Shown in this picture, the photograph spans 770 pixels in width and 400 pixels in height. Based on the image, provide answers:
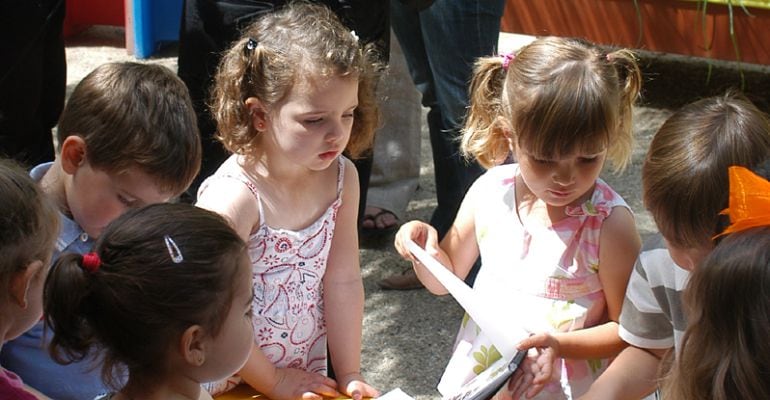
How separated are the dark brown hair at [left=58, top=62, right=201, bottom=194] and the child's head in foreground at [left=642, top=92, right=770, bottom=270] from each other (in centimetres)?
88

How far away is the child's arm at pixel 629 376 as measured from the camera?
6.68ft

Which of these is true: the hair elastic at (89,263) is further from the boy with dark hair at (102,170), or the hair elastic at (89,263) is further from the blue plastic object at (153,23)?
the blue plastic object at (153,23)

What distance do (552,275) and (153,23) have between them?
4.00m

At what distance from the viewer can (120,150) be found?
1.93 m

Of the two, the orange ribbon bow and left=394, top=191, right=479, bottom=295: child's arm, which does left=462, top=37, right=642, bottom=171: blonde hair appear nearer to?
left=394, top=191, right=479, bottom=295: child's arm

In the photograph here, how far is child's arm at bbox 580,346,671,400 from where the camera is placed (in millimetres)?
2035

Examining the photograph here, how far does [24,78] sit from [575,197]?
1.92 metres

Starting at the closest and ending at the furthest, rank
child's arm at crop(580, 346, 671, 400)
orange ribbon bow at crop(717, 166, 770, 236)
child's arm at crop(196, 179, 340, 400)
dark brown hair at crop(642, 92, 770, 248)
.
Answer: orange ribbon bow at crop(717, 166, 770, 236), dark brown hair at crop(642, 92, 770, 248), child's arm at crop(580, 346, 671, 400), child's arm at crop(196, 179, 340, 400)

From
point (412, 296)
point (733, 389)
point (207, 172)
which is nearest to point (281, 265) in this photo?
point (207, 172)

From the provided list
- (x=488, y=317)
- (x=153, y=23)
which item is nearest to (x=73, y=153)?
(x=488, y=317)

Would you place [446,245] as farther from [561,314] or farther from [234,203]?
[234,203]

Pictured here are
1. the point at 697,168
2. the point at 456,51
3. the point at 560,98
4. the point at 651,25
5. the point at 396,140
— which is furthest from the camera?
the point at 651,25

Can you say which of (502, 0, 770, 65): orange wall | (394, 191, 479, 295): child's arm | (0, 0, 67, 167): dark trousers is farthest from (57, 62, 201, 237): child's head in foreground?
(502, 0, 770, 65): orange wall

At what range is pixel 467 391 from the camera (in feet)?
6.46
